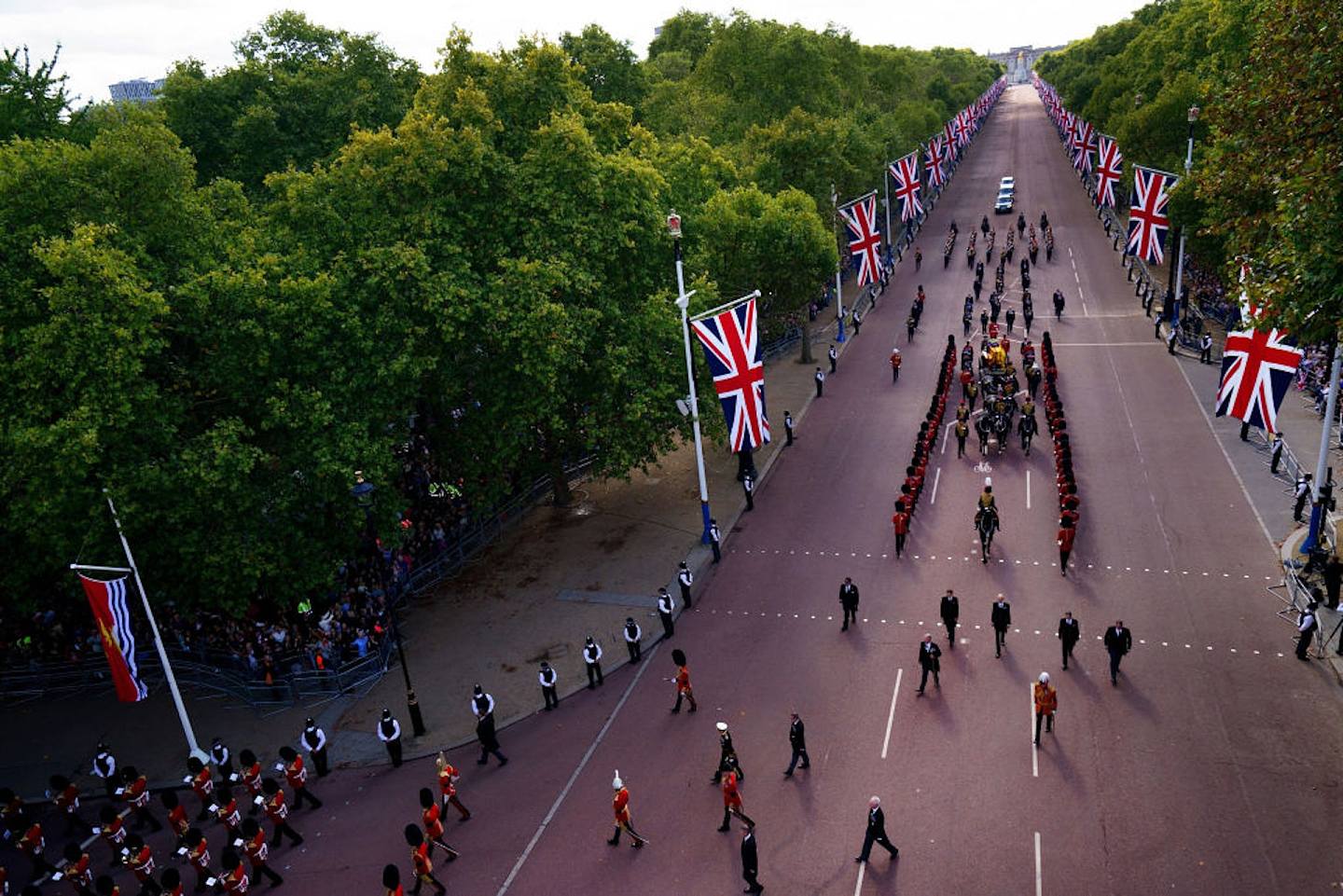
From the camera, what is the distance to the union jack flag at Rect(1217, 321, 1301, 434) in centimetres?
2217

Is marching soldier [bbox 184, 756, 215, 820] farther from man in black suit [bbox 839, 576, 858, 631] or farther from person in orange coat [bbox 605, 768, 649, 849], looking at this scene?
man in black suit [bbox 839, 576, 858, 631]

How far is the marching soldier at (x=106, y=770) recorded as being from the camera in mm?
17891

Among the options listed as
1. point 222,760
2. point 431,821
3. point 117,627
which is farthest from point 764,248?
point 431,821

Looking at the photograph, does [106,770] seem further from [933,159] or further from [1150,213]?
[933,159]

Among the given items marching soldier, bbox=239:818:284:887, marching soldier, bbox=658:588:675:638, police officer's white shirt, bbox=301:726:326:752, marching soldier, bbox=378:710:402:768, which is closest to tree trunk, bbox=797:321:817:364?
marching soldier, bbox=658:588:675:638

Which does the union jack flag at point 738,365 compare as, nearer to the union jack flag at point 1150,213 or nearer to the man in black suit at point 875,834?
the man in black suit at point 875,834

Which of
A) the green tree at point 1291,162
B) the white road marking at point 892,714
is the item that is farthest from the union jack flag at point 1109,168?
the white road marking at point 892,714

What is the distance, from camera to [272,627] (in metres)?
22.2

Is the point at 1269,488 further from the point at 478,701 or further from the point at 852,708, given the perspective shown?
the point at 478,701

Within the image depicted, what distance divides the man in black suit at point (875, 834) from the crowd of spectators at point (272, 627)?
454 inches

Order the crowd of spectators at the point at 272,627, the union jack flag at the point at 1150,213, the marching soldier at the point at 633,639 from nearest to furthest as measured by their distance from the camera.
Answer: the marching soldier at the point at 633,639
the crowd of spectators at the point at 272,627
the union jack flag at the point at 1150,213

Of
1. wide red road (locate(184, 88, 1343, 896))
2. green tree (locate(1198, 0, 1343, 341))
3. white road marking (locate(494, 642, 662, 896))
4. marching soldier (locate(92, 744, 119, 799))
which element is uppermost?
green tree (locate(1198, 0, 1343, 341))

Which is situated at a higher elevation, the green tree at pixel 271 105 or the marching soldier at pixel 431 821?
the green tree at pixel 271 105

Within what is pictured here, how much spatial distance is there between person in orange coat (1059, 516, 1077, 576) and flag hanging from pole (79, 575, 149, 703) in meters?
19.8
